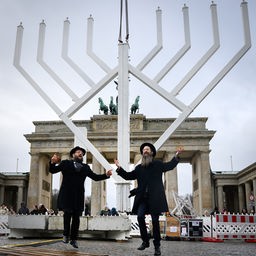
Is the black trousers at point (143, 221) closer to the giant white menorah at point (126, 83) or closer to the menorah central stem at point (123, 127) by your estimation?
the giant white menorah at point (126, 83)

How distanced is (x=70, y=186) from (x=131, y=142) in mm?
31853

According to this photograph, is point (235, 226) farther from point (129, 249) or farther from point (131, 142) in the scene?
point (131, 142)

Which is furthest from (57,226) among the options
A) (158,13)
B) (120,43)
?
(158,13)

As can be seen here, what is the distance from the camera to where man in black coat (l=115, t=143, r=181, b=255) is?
4.45 metres

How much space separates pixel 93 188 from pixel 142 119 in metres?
8.05

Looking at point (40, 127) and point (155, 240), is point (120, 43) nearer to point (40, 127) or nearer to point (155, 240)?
point (155, 240)

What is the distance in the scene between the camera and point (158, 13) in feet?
27.4

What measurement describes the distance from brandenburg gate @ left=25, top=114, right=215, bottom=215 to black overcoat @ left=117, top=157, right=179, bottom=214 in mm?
30810

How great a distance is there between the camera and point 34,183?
1458 inches

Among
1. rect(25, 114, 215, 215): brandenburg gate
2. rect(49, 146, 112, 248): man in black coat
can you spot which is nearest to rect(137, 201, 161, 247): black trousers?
rect(49, 146, 112, 248): man in black coat

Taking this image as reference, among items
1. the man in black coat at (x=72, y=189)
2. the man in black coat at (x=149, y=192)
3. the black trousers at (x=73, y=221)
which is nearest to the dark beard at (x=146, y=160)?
the man in black coat at (x=149, y=192)

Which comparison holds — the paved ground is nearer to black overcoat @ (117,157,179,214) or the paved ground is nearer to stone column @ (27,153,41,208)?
black overcoat @ (117,157,179,214)

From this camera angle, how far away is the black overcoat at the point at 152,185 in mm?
4473

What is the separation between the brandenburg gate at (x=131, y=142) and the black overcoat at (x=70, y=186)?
30.6 meters
